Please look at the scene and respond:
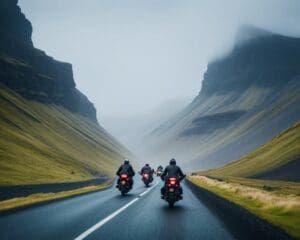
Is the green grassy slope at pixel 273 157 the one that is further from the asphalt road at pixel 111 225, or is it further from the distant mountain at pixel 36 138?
the asphalt road at pixel 111 225

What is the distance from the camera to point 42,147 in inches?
4685

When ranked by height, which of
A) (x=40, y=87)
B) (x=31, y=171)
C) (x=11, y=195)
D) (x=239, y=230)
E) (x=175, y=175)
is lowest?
(x=239, y=230)

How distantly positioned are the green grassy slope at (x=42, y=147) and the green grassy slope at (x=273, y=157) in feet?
122

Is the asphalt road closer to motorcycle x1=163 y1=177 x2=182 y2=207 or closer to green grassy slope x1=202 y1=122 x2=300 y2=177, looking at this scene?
motorcycle x1=163 y1=177 x2=182 y2=207

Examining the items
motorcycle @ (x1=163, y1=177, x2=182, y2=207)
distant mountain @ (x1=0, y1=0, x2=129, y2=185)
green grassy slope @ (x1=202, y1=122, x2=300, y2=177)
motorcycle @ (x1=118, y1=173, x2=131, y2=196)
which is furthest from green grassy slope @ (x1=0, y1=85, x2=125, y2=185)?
motorcycle @ (x1=163, y1=177, x2=182, y2=207)

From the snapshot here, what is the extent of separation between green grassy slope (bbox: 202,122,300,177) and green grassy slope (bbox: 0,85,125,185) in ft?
122

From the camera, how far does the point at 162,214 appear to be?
19625 millimetres

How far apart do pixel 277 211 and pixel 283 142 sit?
125327 mm

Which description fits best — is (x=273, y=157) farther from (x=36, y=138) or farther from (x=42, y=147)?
(x=36, y=138)

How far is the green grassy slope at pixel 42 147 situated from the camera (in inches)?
3287

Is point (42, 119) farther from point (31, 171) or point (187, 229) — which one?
point (187, 229)

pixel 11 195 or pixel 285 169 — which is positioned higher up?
pixel 285 169

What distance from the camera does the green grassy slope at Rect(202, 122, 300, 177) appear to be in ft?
382

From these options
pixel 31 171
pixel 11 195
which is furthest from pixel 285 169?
pixel 11 195
